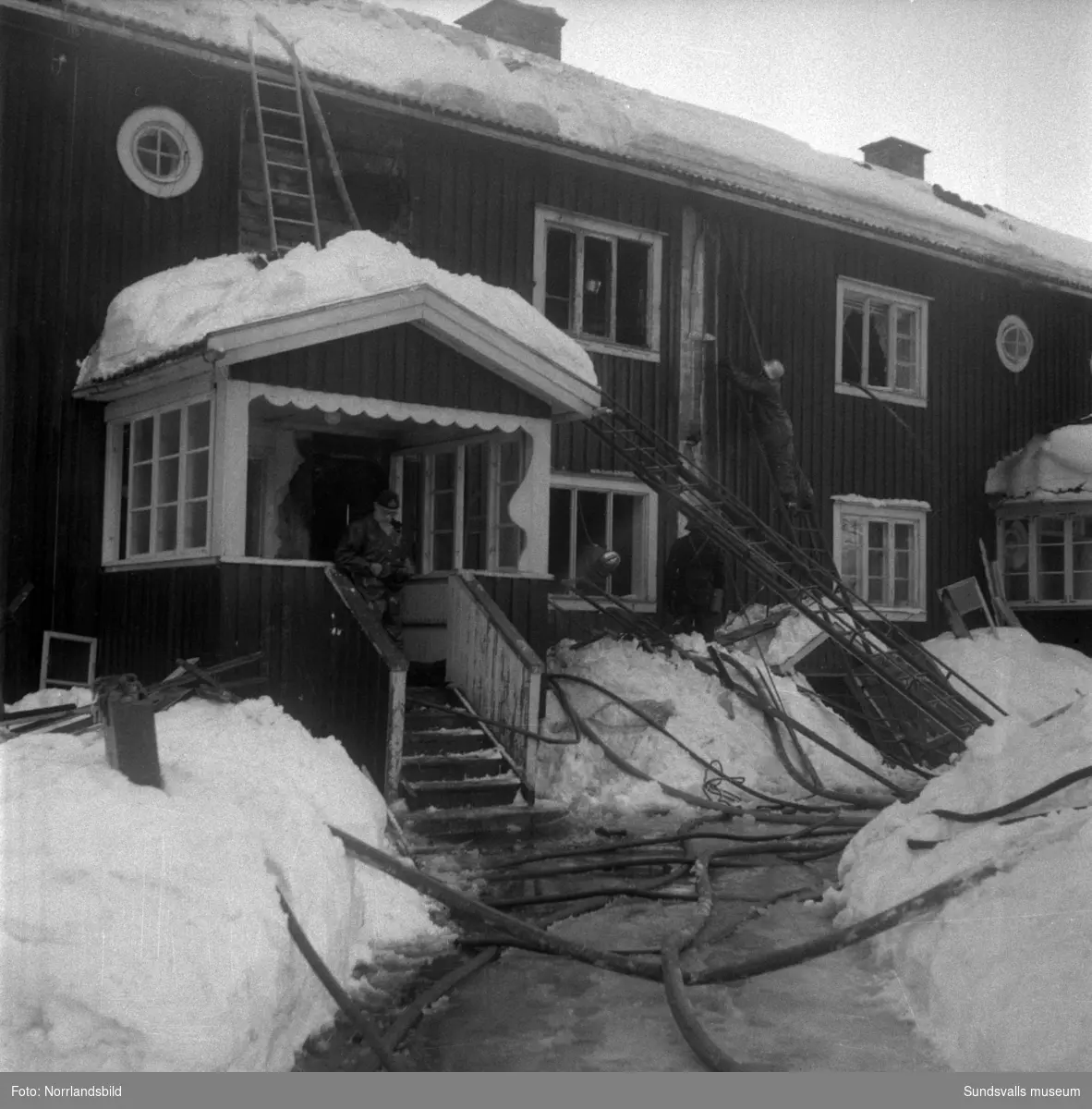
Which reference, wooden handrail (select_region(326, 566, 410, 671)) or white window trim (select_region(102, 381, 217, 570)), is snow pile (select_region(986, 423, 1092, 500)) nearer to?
wooden handrail (select_region(326, 566, 410, 671))

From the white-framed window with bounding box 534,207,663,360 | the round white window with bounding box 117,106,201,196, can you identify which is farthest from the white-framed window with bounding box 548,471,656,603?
the round white window with bounding box 117,106,201,196

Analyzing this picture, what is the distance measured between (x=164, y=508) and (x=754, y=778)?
19.2 feet

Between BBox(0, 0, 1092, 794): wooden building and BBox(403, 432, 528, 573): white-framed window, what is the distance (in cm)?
6

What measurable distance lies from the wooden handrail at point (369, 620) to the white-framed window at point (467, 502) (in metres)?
1.98

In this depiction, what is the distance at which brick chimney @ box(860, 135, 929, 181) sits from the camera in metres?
22.9

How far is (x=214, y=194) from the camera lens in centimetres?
1272

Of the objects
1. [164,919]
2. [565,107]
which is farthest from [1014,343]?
[164,919]

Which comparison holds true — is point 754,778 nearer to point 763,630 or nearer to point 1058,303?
point 763,630

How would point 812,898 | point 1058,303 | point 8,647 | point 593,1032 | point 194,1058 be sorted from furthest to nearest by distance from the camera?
1. point 1058,303
2. point 8,647
3. point 812,898
4. point 593,1032
5. point 194,1058

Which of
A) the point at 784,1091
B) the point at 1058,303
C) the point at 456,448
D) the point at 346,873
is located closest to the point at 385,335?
the point at 456,448

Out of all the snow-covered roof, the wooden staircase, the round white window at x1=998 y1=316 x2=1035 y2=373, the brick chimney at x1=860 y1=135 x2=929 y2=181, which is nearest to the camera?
the wooden staircase

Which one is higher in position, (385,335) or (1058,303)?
(1058,303)

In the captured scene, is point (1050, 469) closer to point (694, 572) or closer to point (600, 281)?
point (694, 572)

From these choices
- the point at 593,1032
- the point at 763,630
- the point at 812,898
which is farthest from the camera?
the point at 763,630
